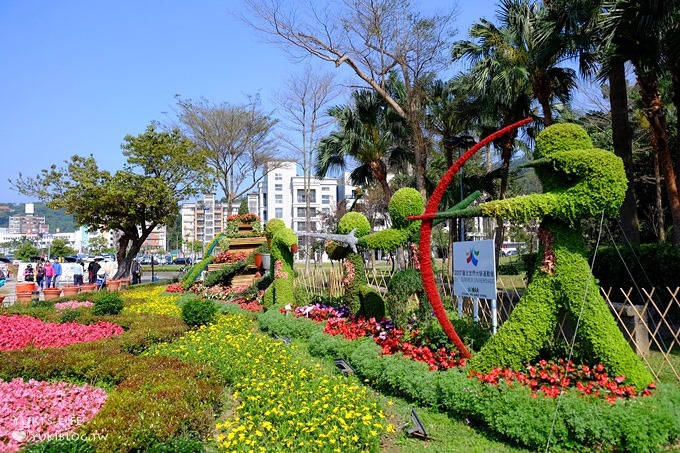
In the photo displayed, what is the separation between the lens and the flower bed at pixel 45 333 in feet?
29.8

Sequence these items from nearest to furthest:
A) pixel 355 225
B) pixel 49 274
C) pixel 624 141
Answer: pixel 355 225 → pixel 624 141 → pixel 49 274

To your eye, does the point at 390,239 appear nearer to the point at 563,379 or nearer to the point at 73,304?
the point at 563,379

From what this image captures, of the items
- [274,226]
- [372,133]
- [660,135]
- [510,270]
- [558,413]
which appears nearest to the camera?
[558,413]

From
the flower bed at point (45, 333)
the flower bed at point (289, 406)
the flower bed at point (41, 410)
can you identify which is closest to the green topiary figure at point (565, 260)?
the flower bed at point (289, 406)

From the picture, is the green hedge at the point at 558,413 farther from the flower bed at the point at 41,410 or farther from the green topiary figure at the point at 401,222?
the flower bed at the point at 41,410

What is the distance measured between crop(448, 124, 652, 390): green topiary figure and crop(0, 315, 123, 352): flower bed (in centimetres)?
776

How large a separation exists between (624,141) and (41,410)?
40.3ft

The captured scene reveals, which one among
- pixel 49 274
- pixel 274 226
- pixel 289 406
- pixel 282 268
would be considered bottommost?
pixel 289 406

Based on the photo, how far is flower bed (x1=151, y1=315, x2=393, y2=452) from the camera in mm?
4566

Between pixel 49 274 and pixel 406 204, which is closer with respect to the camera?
pixel 406 204

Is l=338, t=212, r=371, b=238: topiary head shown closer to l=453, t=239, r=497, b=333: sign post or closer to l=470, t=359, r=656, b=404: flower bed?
l=453, t=239, r=497, b=333: sign post

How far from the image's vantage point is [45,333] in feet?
31.5

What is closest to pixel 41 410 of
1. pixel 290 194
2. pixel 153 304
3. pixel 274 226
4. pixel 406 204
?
pixel 406 204

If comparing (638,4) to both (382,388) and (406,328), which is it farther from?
(382,388)
